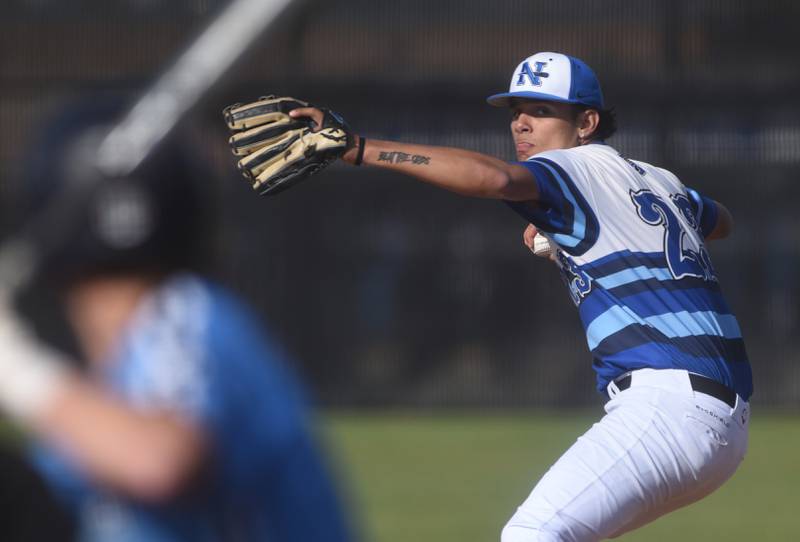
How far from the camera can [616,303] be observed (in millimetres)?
4910

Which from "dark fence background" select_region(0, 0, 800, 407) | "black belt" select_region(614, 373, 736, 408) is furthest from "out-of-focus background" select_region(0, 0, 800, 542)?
"black belt" select_region(614, 373, 736, 408)

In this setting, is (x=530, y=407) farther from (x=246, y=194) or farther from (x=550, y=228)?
(x=550, y=228)

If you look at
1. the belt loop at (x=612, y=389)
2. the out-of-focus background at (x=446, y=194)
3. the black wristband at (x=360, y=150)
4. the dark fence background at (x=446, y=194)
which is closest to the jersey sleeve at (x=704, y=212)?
the belt loop at (x=612, y=389)

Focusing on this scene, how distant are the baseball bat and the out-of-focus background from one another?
11426 millimetres

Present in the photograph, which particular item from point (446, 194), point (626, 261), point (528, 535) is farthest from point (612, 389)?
point (446, 194)

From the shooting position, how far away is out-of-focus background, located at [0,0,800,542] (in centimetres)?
1419

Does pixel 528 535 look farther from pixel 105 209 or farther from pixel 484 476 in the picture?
pixel 484 476

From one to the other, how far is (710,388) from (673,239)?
54cm

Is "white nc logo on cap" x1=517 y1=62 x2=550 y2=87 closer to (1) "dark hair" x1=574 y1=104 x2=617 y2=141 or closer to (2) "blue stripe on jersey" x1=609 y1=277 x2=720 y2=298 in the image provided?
(1) "dark hair" x1=574 y1=104 x2=617 y2=141

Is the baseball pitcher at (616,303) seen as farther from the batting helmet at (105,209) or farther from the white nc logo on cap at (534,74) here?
the batting helmet at (105,209)

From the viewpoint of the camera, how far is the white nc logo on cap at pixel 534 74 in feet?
17.7

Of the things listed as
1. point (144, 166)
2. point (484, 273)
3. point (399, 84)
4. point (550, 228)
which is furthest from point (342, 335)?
point (144, 166)

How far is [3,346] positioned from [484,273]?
1230 cm

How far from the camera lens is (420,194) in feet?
47.2
